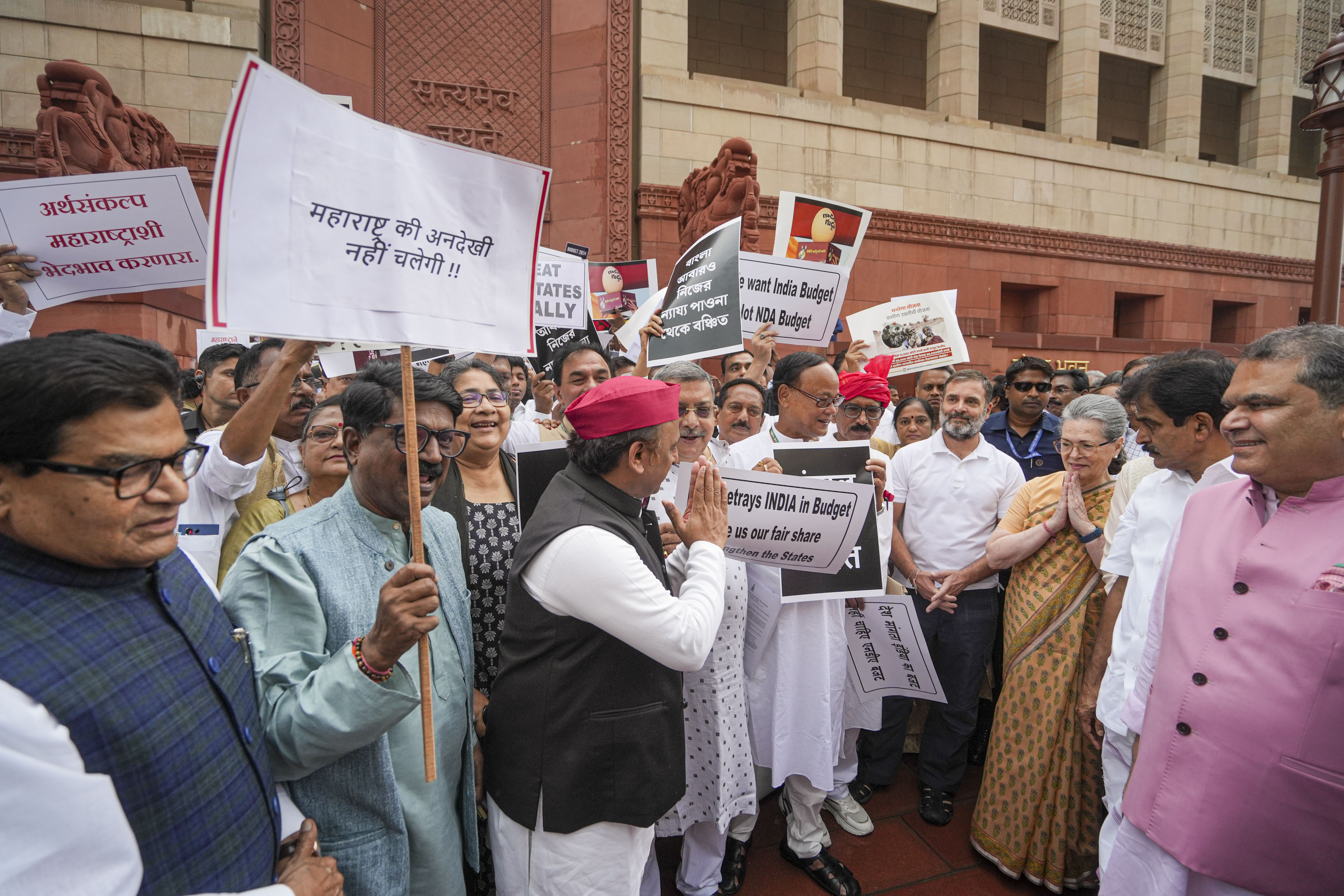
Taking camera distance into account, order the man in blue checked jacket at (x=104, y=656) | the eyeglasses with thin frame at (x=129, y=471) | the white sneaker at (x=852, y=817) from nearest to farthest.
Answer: the man in blue checked jacket at (x=104, y=656), the eyeglasses with thin frame at (x=129, y=471), the white sneaker at (x=852, y=817)

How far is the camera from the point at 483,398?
111 inches

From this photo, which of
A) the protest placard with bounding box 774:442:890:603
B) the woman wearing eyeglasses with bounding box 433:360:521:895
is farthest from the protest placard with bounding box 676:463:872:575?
the woman wearing eyeglasses with bounding box 433:360:521:895

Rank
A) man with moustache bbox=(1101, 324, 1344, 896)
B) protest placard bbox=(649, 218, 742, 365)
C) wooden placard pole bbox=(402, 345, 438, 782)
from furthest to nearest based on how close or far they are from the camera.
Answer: protest placard bbox=(649, 218, 742, 365) < man with moustache bbox=(1101, 324, 1344, 896) < wooden placard pole bbox=(402, 345, 438, 782)

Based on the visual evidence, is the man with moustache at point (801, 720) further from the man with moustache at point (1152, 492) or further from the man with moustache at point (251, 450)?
the man with moustache at point (251, 450)

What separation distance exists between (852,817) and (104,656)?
3.13 metres

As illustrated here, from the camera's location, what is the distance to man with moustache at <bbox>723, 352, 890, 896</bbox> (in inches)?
114

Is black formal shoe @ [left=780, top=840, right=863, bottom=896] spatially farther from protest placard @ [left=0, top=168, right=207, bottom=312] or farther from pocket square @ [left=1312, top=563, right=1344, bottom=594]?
protest placard @ [left=0, top=168, right=207, bottom=312]

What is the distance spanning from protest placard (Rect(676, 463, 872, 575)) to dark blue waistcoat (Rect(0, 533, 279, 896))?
61.3 inches

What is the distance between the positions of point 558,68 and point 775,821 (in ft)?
32.8

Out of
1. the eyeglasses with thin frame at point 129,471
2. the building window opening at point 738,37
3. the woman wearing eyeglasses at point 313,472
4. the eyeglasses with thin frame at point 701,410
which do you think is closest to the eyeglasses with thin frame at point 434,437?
the eyeglasses with thin frame at point 129,471

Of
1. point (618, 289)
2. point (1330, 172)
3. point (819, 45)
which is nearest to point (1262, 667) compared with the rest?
point (618, 289)

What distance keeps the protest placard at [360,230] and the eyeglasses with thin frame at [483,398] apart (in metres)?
1.16

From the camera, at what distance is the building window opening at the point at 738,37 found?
553 inches

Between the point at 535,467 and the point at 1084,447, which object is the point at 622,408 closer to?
the point at 535,467
